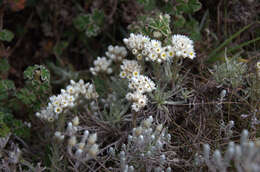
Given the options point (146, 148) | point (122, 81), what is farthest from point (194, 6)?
point (146, 148)

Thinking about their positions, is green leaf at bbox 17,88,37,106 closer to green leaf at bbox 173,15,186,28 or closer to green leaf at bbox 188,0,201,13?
green leaf at bbox 173,15,186,28

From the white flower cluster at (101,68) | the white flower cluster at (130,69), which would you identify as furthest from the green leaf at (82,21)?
the white flower cluster at (130,69)

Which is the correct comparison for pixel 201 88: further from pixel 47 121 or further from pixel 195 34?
pixel 47 121

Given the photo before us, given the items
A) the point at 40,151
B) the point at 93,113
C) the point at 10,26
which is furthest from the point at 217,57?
the point at 10,26

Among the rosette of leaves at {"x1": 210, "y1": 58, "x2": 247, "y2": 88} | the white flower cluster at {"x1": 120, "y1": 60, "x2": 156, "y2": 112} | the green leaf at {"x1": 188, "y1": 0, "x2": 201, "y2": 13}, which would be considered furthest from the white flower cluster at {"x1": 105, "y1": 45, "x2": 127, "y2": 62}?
the rosette of leaves at {"x1": 210, "y1": 58, "x2": 247, "y2": 88}

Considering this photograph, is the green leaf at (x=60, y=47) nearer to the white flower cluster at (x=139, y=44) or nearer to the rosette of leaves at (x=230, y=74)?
the white flower cluster at (x=139, y=44)
